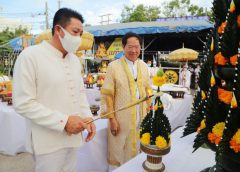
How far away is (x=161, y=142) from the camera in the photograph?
111 centimetres

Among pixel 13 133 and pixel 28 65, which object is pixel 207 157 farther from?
pixel 13 133

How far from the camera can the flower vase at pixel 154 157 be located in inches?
44.1

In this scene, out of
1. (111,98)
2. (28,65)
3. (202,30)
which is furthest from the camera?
(202,30)

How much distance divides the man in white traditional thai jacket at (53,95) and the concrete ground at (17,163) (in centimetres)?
158

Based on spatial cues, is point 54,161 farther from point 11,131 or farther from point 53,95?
point 11,131

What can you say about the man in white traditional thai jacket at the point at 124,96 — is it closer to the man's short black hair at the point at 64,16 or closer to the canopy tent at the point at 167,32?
the man's short black hair at the point at 64,16

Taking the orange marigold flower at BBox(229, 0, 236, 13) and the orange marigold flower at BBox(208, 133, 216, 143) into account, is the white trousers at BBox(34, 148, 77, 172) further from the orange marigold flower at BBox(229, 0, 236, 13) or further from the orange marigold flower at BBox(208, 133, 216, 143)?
the orange marigold flower at BBox(229, 0, 236, 13)

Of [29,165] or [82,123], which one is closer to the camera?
[82,123]

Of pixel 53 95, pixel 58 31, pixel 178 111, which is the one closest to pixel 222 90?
pixel 53 95

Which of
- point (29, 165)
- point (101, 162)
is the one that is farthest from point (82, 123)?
point (29, 165)

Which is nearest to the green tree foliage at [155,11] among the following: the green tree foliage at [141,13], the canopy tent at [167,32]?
the green tree foliage at [141,13]

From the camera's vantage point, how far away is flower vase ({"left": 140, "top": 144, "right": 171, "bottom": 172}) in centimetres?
112

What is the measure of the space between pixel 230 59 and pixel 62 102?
0.98 meters

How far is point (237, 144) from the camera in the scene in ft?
2.36
